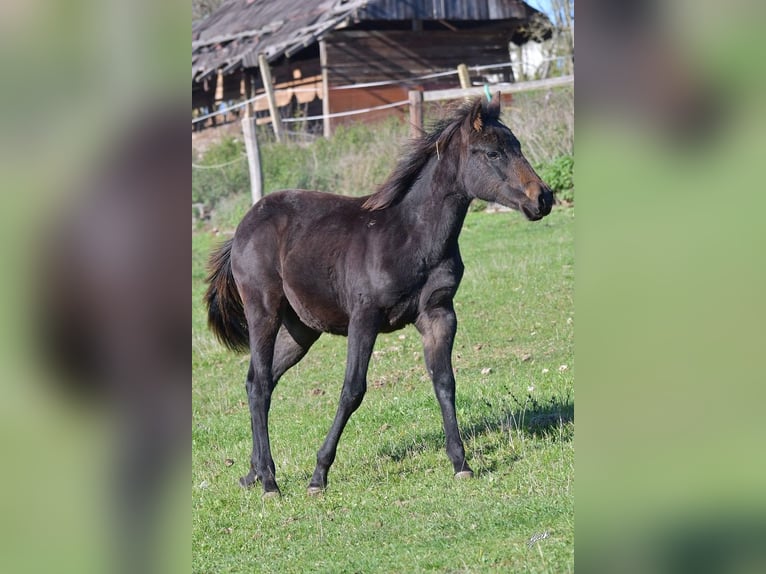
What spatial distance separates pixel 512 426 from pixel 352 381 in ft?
4.70

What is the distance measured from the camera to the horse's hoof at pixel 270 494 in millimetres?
6121

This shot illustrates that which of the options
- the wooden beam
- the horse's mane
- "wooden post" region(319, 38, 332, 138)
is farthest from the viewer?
"wooden post" region(319, 38, 332, 138)

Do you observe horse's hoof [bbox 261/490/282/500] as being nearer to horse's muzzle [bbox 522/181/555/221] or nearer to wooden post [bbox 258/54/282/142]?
horse's muzzle [bbox 522/181/555/221]

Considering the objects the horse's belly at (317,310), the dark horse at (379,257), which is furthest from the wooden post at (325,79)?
the horse's belly at (317,310)

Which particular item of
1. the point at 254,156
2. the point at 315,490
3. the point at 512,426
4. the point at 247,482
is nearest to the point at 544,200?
the point at 512,426

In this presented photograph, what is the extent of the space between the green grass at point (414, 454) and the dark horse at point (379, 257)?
380mm

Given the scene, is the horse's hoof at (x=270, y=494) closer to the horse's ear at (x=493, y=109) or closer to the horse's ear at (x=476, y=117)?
the horse's ear at (x=476, y=117)

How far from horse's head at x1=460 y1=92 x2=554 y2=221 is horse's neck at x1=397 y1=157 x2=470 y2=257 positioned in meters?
0.13

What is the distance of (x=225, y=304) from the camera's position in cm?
748

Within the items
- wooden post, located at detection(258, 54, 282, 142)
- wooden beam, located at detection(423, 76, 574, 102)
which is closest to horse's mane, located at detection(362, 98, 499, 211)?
wooden beam, located at detection(423, 76, 574, 102)

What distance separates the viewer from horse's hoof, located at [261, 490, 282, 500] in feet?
20.1
